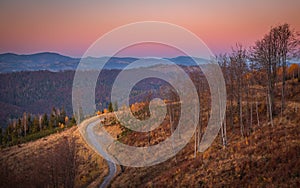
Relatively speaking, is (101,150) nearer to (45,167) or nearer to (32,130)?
(45,167)

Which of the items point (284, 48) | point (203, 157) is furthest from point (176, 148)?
point (284, 48)

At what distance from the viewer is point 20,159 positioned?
51844 millimetres

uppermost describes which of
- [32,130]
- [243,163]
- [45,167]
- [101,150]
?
[243,163]

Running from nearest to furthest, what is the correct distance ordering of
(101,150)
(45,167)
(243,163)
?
(243,163) → (45,167) → (101,150)

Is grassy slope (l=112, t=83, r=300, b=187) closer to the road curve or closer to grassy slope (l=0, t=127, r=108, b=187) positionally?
the road curve

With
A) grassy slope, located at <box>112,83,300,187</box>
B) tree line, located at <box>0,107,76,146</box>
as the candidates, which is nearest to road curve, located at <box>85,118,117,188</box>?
grassy slope, located at <box>112,83,300,187</box>

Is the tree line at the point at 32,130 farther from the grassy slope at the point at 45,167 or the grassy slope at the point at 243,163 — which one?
the grassy slope at the point at 243,163

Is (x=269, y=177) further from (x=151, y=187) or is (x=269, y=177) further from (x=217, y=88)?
(x=217, y=88)

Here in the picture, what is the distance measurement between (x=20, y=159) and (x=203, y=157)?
4016 centimetres

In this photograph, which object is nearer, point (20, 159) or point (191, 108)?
point (191, 108)

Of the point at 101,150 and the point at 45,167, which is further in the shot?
the point at 101,150

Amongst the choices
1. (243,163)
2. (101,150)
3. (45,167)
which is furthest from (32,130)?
(243,163)

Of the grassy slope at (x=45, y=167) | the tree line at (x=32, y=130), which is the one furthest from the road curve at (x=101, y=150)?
the tree line at (x=32, y=130)

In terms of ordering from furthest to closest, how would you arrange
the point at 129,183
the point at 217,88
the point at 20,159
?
the point at 20,159 < the point at 217,88 < the point at 129,183
